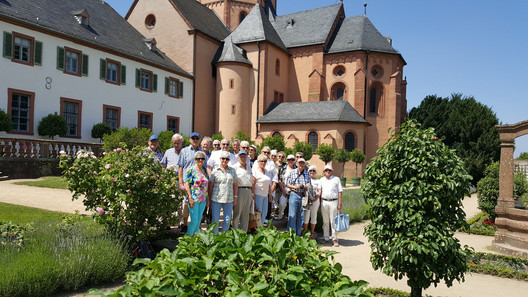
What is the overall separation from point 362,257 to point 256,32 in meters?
30.9

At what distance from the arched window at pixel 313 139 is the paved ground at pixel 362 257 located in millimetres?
20972

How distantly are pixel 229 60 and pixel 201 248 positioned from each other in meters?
32.3

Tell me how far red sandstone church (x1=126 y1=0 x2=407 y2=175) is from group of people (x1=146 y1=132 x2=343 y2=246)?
23412 millimetres

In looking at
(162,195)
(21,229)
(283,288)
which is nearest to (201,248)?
(283,288)

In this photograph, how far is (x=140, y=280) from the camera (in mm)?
1935

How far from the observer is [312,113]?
3334cm

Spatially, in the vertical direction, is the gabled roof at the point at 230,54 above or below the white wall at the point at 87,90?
above

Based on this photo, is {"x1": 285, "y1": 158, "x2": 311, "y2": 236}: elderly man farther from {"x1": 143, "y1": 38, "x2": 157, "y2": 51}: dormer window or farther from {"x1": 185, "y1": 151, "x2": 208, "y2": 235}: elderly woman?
{"x1": 143, "y1": 38, "x2": 157, "y2": 51}: dormer window

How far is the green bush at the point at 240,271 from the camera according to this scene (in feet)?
6.00

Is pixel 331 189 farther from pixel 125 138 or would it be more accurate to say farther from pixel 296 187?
pixel 125 138

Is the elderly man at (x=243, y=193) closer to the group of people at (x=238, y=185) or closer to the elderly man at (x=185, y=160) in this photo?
the group of people at (x=238, y=185)

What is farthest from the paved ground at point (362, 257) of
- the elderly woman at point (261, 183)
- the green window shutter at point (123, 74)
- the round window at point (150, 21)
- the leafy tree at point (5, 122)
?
the round window at point (150, 21)

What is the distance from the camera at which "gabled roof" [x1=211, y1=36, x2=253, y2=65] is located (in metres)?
33.3

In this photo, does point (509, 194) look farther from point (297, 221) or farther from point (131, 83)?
point (131, 83)
